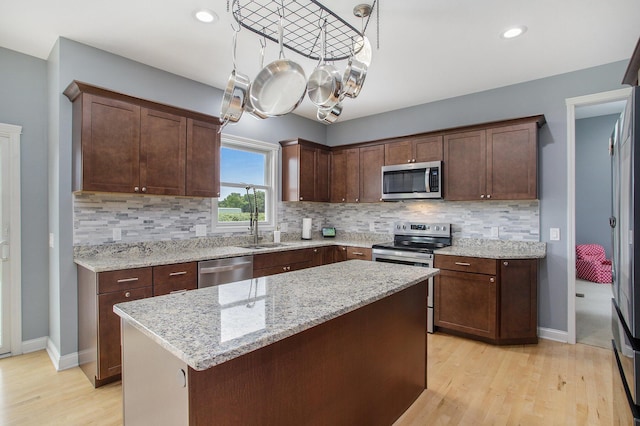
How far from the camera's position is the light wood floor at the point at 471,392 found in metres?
2.12

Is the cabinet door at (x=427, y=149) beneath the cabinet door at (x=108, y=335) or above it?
above

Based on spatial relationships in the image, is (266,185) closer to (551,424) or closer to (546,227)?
(546,227)

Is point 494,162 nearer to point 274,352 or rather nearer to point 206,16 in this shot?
point 206,16

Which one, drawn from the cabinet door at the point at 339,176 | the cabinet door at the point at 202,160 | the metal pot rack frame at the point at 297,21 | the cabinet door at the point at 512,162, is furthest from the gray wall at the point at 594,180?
the cabinet door at the point at 202,160

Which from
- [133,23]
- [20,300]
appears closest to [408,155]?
[133,23]

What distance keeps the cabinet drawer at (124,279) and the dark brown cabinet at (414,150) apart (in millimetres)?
3021

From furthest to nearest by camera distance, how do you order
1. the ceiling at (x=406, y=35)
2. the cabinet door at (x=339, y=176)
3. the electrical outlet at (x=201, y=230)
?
the cabinet door at (x=339, y=176)
the electrical outlet at (x=201, y=230)
the ceiling at (x=406, y=35)

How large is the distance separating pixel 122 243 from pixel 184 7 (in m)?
1.99

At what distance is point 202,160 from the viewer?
3291 millimetres

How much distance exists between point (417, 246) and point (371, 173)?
45.7 inches

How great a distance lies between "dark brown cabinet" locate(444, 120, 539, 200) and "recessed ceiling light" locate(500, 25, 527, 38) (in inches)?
39.2

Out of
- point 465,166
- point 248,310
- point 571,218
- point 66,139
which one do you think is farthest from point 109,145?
point 571,218

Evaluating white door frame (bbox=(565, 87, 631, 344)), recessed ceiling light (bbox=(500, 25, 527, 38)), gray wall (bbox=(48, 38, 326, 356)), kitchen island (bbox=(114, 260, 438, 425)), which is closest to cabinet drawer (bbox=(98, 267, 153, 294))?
gray wall (bbox=(48, 38, 326, 356))

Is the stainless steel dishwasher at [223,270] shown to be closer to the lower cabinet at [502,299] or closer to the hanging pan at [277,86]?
the hanging pan at [277,86]
